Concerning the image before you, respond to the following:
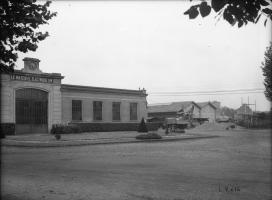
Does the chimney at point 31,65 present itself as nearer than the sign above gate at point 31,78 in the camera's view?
No

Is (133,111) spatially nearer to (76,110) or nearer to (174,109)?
(76,110)

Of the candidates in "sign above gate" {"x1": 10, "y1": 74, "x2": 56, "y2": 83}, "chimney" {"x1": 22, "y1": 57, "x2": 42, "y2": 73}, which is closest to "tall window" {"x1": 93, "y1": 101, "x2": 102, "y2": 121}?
"sign above gate" {"x1": 10, "y1": 74, "x2": 56, "y2": 83}

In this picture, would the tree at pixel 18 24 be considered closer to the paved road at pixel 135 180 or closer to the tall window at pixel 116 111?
the paved road at pixel 135 180

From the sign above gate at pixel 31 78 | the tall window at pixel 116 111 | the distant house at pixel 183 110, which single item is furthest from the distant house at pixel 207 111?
the sign above gate at pixel 31 78

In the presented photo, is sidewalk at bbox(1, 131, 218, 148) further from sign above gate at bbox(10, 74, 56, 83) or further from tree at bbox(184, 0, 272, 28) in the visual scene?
tree at bbox(184, 0, 272, 28)

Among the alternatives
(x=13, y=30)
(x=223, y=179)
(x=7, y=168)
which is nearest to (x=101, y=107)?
(x=7, y=168)

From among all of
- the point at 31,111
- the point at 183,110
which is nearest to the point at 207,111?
the point at 183,110

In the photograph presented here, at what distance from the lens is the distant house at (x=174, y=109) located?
82519mm

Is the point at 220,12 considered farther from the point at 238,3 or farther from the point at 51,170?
the point at 51,170

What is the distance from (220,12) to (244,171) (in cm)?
949

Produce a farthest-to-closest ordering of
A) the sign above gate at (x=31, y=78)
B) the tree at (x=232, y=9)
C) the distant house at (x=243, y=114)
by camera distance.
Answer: the distant house at (x=243, y=114) → the sign above gate at (x=31, y=78) → the tree at (x=232, y=9)

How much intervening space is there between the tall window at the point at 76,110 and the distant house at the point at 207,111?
5516 cm

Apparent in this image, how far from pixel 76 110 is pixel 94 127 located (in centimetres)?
271

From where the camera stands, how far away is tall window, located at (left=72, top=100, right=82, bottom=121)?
39.7 m
